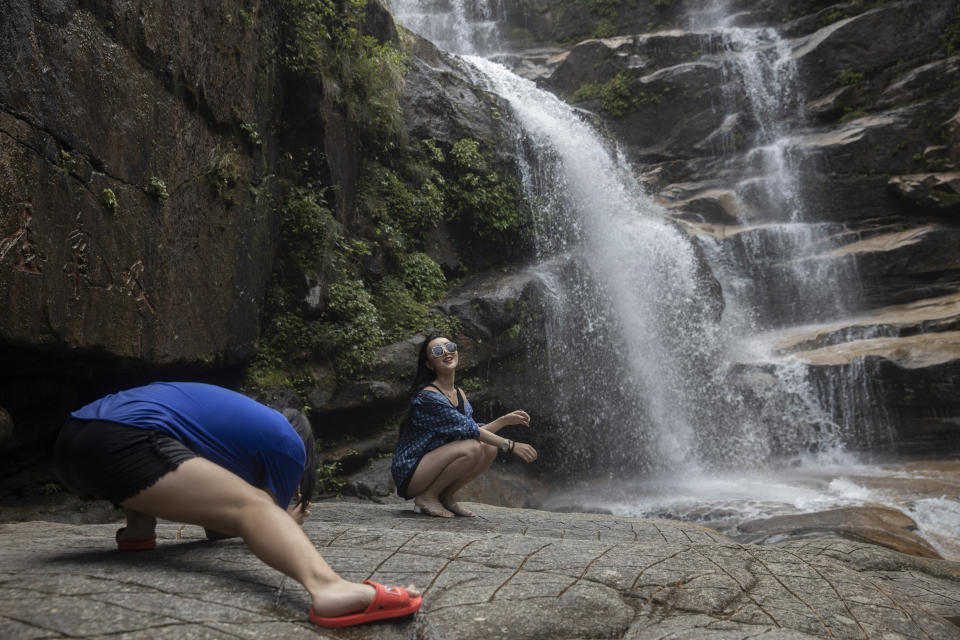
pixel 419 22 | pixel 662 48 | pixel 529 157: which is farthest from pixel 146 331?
pixel 419 22

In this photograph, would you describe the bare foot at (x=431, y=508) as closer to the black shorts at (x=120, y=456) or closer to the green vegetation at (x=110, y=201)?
the black shorts at (x=120, y=456)

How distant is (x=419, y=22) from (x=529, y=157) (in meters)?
12.8

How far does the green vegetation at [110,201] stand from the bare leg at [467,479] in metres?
3.27

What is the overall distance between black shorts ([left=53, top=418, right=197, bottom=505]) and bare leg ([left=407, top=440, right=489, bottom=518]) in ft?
7.93

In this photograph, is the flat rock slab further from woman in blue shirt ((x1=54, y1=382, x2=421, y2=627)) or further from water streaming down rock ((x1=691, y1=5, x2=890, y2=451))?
water streaming down rock ((x1=691, y1=5, x2=890, y2=451))

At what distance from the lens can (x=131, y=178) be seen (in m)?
5.02

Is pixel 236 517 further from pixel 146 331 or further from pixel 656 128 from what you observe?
pixel 656 128

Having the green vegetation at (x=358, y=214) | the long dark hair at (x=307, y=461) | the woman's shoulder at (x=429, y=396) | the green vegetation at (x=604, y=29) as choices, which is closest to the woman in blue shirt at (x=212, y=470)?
the long dark hair at (x=307, y=461)

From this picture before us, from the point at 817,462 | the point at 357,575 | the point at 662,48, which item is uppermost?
the point at 662,48

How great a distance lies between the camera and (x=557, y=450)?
10719 millimetres

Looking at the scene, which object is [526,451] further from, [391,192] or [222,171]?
[391,192]

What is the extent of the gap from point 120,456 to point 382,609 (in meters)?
1.07

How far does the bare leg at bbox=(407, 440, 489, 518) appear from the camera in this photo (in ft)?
15.0

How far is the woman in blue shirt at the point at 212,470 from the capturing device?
85.1 inches
